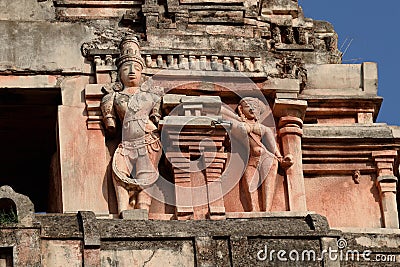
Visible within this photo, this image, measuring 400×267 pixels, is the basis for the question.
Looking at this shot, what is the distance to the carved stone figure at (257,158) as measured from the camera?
92.7 feet

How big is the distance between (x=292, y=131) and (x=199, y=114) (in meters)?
1.71

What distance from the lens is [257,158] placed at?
1120 inches

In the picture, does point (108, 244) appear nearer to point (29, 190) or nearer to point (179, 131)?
point (179, 131)

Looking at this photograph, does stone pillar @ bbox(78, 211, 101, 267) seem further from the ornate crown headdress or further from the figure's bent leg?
the ornate crown headdress

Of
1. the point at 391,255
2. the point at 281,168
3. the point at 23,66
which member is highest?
the point at 23,66

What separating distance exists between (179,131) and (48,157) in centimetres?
563

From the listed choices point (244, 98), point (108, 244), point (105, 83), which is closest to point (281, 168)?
point (244, 98)

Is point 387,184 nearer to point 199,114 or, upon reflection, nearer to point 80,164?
point 199,114

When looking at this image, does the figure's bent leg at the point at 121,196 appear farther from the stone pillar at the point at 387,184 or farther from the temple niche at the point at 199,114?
the stone pillar at the point at 387,184

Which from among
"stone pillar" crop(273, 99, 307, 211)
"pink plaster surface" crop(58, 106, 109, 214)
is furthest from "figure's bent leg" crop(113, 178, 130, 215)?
"stone pillar" crop(273, 99, 307, 211)

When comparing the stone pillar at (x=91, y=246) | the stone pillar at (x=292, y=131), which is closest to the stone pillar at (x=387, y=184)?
the stone pillar at (x=292, y=131)

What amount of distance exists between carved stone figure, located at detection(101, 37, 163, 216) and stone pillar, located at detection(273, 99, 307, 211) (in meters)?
2.06

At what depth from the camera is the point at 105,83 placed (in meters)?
28.8

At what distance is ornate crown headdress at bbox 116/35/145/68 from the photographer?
28.7 m
